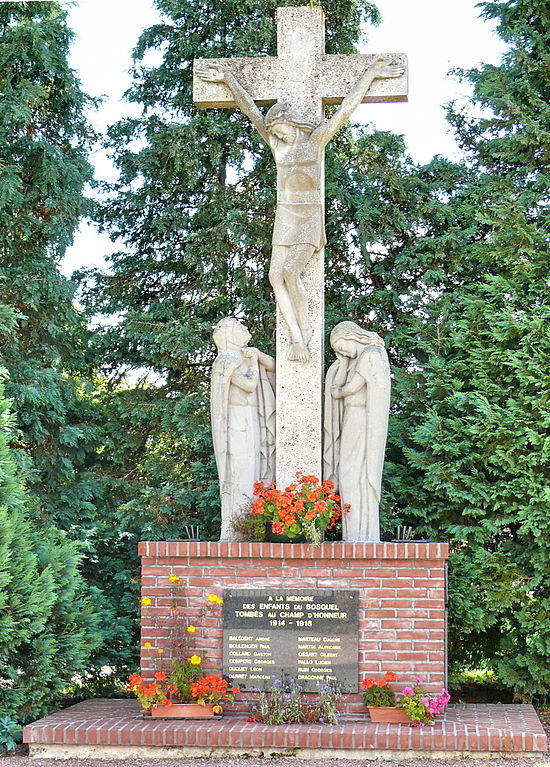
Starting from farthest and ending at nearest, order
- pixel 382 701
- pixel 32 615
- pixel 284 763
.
Answer: pixel 32 615 → pixel 382 701 → pixel 284 763

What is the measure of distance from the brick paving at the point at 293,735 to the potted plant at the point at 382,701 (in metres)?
0.07

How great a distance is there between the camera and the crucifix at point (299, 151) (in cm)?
682

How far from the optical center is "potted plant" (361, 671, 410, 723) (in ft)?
19.9

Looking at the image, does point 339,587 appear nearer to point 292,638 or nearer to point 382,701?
point 292,638

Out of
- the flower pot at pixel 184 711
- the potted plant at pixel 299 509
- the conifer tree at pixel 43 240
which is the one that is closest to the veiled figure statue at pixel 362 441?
the potted plant at pixel 299 509

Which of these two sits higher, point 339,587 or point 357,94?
point 357,94

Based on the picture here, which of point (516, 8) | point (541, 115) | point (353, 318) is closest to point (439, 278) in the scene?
point (353, 318)

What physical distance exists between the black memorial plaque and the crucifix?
0.81 m

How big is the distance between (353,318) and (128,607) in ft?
10.1

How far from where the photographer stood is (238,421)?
685 cm

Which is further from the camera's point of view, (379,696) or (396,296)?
(396,296)

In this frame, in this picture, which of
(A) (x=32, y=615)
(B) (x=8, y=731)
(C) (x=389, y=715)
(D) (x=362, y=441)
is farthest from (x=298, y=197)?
(B) (x=8, y=731)

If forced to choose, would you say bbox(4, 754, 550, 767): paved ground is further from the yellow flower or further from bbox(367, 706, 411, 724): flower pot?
the yellow flower

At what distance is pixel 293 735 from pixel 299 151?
3763 mm
